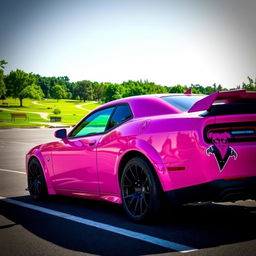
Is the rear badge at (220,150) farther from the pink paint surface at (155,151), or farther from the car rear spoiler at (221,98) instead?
the car rear spoiler at (221,98)

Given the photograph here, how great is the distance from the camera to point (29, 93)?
122812mm

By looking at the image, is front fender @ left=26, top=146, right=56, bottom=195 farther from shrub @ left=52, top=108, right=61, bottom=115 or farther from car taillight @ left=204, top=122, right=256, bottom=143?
shrub @ left=52, top=108, right=61, bottom=115

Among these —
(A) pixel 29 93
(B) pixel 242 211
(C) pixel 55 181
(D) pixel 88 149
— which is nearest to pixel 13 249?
(D) pixel 88 149

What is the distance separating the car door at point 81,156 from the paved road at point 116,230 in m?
0.36

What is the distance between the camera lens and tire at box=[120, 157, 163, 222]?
498 centimetres

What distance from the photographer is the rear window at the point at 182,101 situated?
17.4 feet

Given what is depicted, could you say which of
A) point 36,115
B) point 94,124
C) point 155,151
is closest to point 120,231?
point 155,151

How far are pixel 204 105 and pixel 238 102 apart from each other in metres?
0.47

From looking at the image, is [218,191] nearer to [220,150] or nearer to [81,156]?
[220,150]

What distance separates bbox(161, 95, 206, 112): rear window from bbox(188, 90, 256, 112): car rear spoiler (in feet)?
1.04

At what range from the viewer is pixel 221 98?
4.91 metres

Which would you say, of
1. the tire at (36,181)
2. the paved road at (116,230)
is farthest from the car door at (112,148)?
the tire at (36,181)

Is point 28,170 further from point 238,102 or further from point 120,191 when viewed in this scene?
point 238,102

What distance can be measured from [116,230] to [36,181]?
2.81 meters
